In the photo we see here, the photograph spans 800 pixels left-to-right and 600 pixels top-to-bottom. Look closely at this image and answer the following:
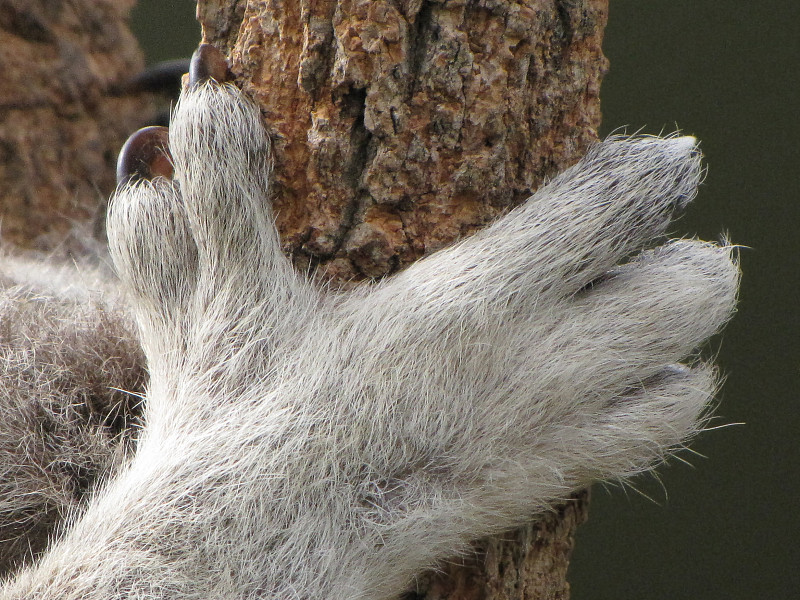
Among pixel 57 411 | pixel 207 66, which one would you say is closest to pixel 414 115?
pixel 207 66

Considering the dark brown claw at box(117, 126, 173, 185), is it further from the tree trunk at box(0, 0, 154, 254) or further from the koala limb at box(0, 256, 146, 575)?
the tree trunk at box(0, 0, 154, 254)

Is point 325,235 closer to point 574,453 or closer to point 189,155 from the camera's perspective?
point 189,155

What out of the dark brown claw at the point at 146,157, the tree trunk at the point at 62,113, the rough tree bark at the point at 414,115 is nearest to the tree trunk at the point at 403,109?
the rough tree bark at the point at 414,115

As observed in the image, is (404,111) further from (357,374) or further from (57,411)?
(57,411)

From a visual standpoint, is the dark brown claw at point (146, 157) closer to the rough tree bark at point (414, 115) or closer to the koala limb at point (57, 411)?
the rough tree bark at point (414, 115)

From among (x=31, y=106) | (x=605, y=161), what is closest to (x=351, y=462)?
(x=605, y=161)

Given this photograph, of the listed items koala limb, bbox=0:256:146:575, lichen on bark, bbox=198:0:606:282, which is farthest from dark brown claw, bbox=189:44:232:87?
koala limb, bbox=0:256:146:575
